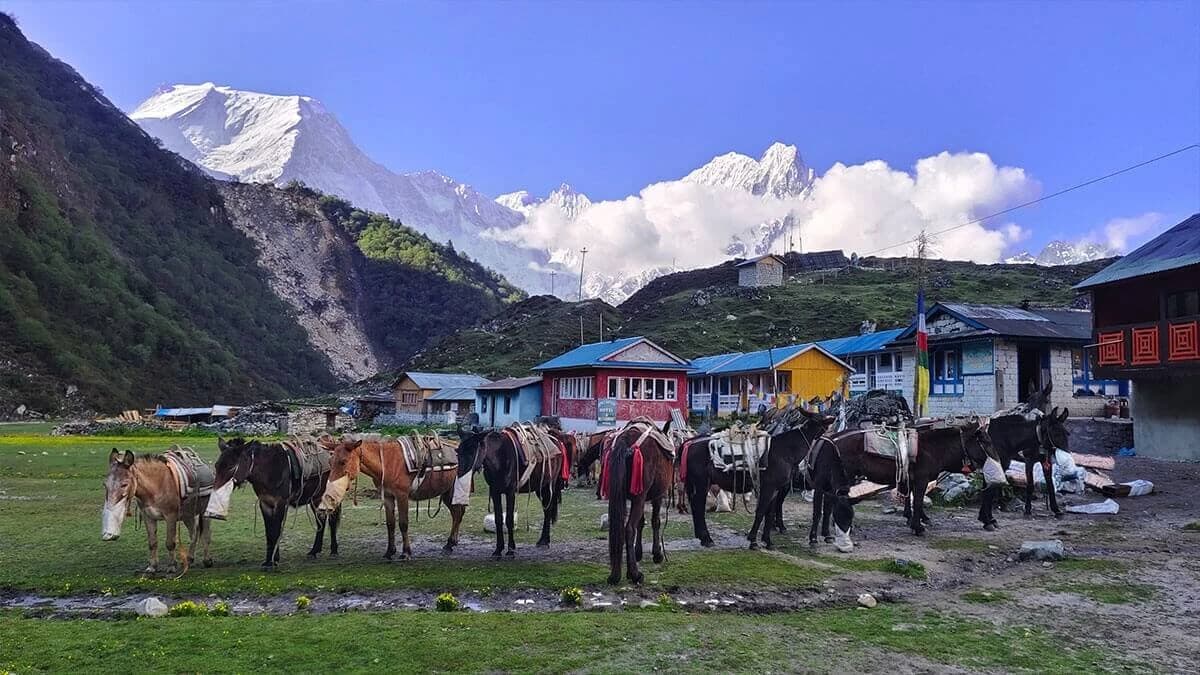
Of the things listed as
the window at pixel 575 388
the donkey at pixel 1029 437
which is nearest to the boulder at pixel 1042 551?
the donkey at pixel 1029 437

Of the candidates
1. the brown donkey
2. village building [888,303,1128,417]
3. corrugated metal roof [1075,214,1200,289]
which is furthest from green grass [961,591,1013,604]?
village building [888,303,1128,417]

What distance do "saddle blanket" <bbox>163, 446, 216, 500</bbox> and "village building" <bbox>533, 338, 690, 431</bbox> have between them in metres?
30.4

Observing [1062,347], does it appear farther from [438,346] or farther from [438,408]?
[438,346]

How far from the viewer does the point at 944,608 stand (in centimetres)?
861

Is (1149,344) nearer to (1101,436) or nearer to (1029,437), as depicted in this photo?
(1101,436)

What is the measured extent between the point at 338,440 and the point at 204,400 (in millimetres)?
76234

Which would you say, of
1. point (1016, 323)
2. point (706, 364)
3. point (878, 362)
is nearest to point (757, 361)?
point (878, 362)

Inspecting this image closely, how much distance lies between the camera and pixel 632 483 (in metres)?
9.63

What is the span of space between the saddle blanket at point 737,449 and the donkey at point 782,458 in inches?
13.5

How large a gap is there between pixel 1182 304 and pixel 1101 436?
5.38 metres

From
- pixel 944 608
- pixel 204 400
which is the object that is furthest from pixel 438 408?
pixel 944 608

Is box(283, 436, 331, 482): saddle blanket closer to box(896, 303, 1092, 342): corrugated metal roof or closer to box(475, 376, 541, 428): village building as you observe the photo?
box(896, 303, 1092, 342): corrugated metal roof

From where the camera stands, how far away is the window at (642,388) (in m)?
41.8

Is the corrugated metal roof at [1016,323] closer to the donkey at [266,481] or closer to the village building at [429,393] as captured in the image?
the donkey at [266,481]
